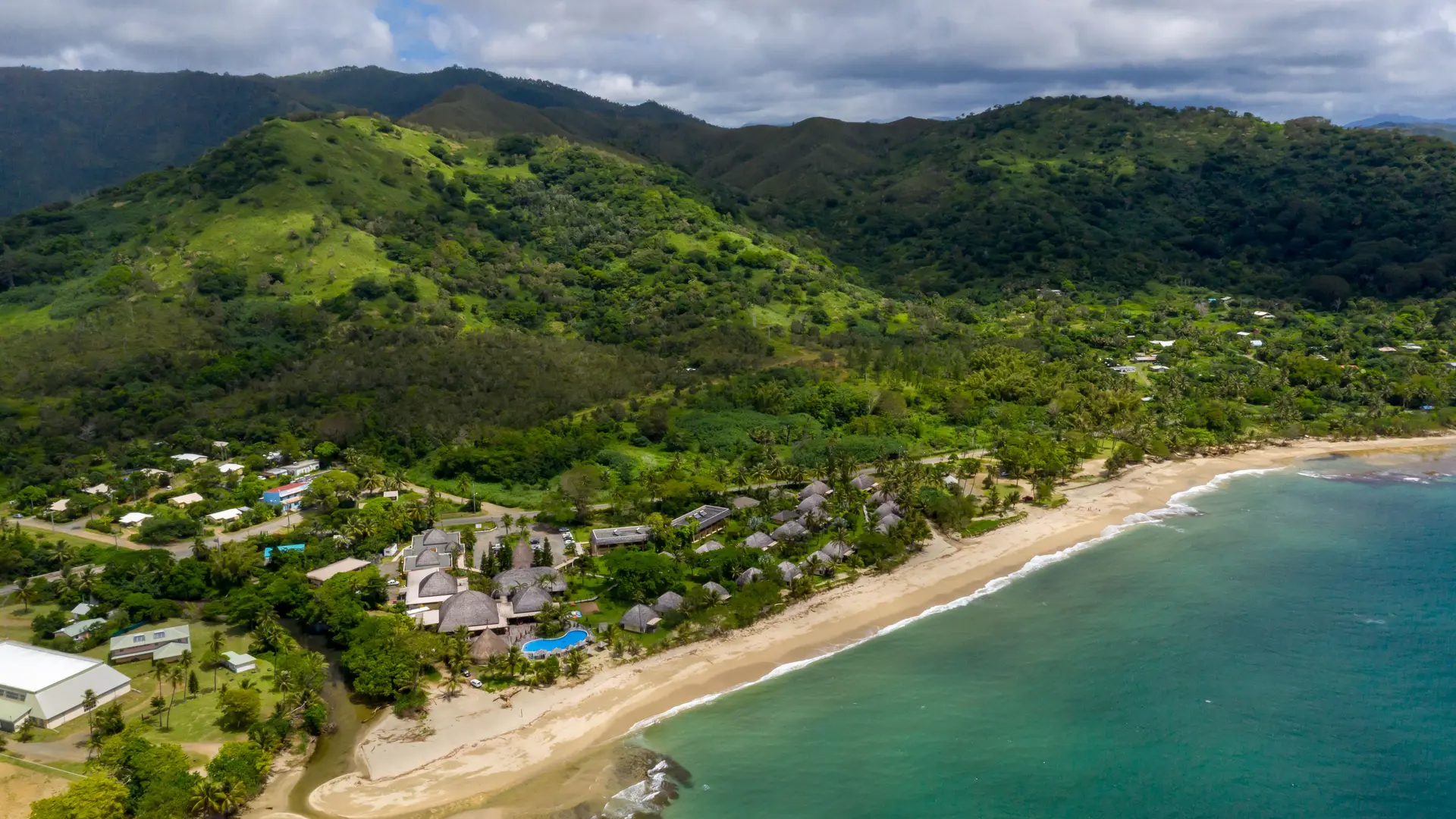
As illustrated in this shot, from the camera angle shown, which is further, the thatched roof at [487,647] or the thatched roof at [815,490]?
the thatched roof at [815,490]

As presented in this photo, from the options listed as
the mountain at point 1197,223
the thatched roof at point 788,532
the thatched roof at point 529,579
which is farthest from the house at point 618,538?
the mountain at point 1197,223

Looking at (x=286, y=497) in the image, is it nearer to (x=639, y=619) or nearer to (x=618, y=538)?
(x=618, y=538)

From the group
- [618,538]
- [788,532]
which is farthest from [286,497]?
[788,532]

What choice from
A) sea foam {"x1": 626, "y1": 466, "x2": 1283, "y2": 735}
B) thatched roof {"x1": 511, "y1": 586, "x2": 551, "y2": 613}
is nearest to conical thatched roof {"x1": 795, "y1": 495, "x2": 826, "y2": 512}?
sea foam {"x1": 626, "y1": 466, "x2": 1283, "y2": 735}

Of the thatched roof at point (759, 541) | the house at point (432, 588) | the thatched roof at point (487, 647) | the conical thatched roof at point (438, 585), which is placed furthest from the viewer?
the thatched roof at point (759, 541)

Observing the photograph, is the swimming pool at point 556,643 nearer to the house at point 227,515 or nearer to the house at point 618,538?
the house at point 618,538

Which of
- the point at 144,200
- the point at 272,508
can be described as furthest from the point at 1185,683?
the point at 144,200
